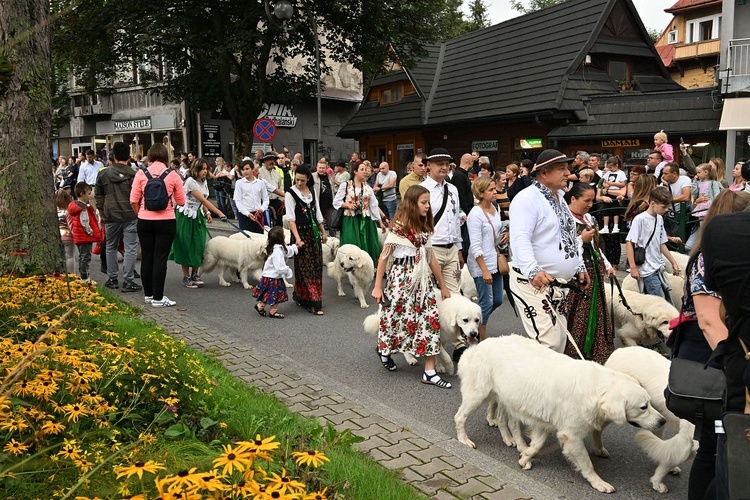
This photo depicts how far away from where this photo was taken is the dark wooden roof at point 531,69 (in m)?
23.3

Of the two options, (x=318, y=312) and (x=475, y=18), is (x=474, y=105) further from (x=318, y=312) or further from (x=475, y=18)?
(x=475, y=18)

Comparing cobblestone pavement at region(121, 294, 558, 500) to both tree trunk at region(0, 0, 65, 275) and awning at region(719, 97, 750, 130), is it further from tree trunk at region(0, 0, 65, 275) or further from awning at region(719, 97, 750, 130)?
awning at region(719, 97, 750, 130)

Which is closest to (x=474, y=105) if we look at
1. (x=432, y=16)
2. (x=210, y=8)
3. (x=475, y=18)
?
(x=432, y=16)

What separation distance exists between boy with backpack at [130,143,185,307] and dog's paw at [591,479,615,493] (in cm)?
655

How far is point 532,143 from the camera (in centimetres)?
2364

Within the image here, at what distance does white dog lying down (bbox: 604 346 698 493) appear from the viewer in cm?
410

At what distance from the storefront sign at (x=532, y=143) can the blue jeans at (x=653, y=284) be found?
16.2 m

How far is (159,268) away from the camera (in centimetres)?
913

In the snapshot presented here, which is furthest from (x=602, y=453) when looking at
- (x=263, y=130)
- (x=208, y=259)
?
(x=263, y=130)

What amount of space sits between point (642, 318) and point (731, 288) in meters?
4.51

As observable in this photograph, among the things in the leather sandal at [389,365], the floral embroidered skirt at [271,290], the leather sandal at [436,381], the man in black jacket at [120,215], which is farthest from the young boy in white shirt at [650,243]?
the man in black jacket at [120,215]

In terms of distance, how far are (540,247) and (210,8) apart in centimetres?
2371

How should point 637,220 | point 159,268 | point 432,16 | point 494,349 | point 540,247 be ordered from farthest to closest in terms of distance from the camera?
point 432,16 < point 159,268 < point 637,220 < point 540,247 < point 494,349

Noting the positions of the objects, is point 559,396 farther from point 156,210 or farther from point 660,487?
point 156,210
